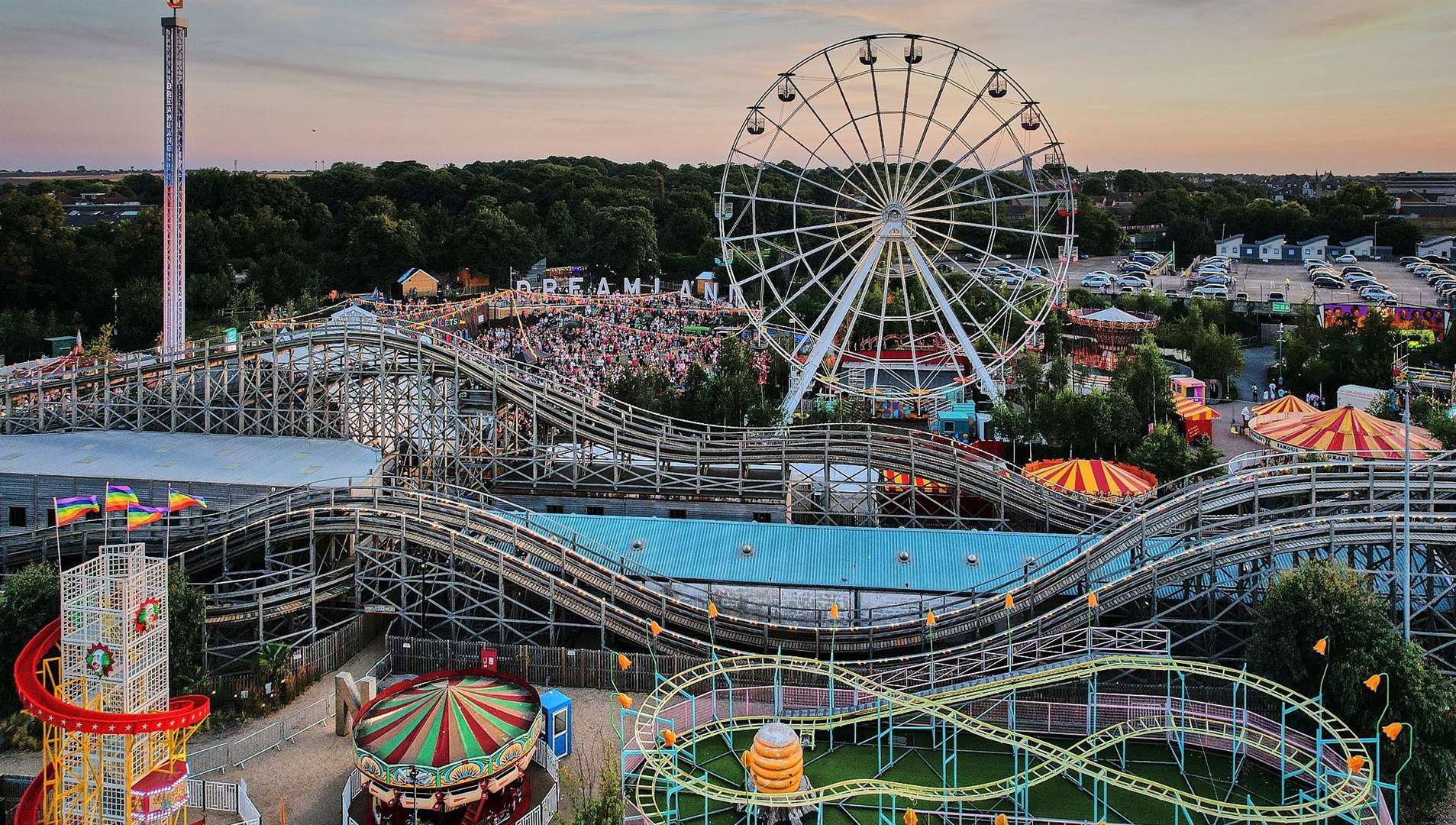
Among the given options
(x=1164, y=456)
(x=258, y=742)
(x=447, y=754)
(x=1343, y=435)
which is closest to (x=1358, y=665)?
(x=447, y=754)

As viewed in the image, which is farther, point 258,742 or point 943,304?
point 943,304

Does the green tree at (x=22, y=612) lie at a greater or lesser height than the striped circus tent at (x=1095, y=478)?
lesser

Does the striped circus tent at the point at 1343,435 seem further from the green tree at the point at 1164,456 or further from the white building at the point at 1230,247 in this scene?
the white building at the point at 1230,247

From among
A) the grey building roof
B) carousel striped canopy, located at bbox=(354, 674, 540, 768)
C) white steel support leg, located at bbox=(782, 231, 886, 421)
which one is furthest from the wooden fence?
white steel support leg, located at bbox=(782, 231, 886, 421)

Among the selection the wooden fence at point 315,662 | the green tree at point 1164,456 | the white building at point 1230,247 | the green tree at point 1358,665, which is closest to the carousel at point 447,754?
the wooden fence at point 315,662

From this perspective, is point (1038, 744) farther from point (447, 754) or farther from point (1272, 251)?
point (1272, 251)
